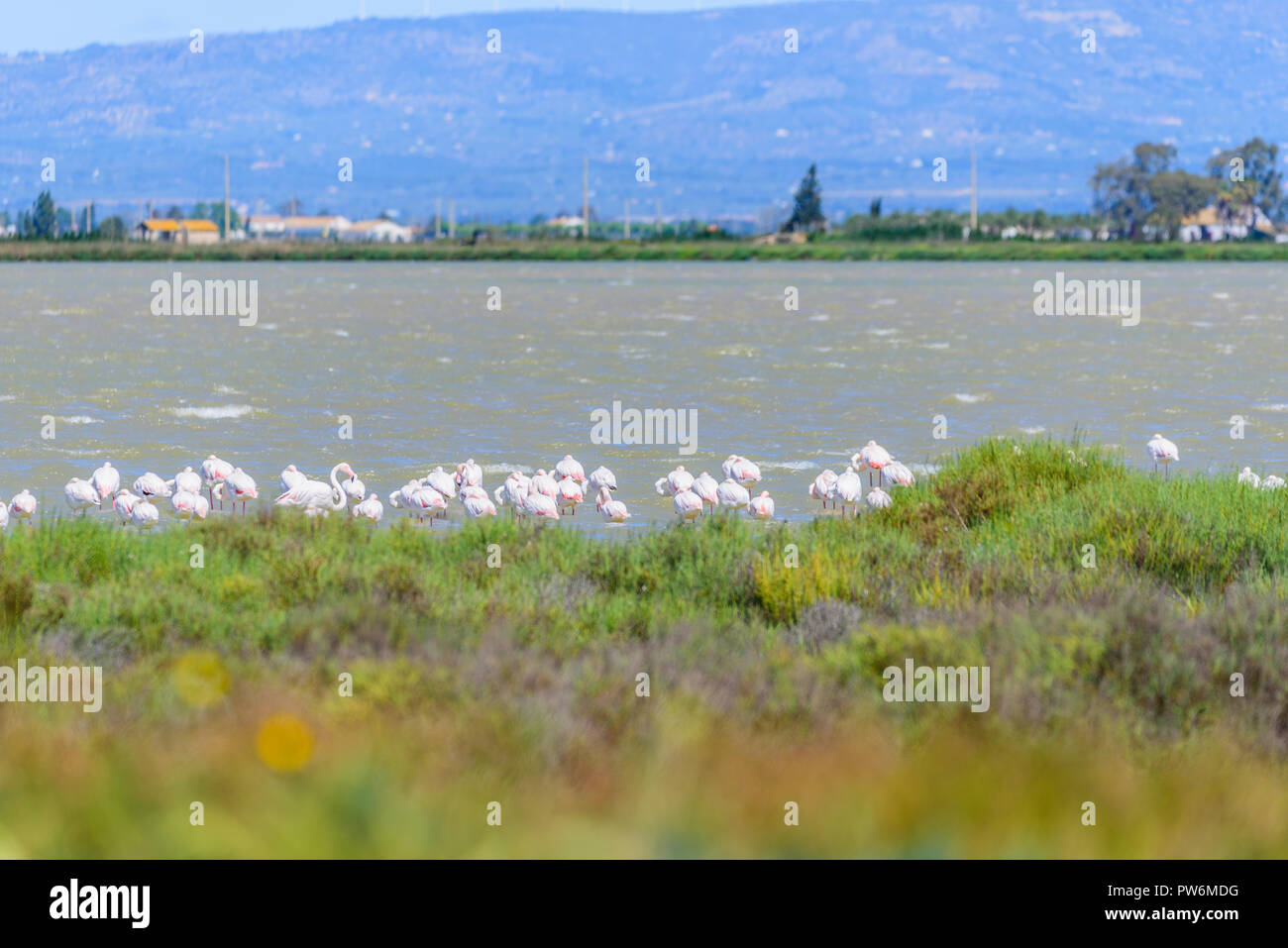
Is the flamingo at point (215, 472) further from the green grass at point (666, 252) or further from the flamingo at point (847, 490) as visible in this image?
the green grass at point (666, 252)

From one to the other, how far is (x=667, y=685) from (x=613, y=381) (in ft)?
87.2

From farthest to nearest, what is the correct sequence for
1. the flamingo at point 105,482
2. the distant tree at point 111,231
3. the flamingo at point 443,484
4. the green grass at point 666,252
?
the distant tree at point 111,231
the green grass at point 666,252
the flamingo at point 105,482
the flamingo at point 443,484

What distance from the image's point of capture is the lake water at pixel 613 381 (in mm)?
21422

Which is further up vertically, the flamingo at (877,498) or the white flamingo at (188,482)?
the white flamingo at (188,482)

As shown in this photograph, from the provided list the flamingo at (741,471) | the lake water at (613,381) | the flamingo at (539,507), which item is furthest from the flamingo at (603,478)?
the flamingo at (539,507)

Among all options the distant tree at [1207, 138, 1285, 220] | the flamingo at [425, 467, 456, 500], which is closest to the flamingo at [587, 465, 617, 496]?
the flamingo at [425, 467, 456, 500]

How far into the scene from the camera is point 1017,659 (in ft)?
22.3

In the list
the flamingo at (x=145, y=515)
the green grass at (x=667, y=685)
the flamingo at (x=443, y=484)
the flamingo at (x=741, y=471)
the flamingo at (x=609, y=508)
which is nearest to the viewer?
the green grass at (x=667, y=685)

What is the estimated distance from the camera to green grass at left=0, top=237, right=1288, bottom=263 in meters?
130

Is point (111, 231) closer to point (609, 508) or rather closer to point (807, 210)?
point (807, 210)

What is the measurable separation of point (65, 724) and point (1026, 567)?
5.55m

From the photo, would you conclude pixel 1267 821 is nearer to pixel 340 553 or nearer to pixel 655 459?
pixel 340 553

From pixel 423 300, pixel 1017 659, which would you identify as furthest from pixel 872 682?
pixel 423 300

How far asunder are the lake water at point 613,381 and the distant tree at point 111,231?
78.6 m
